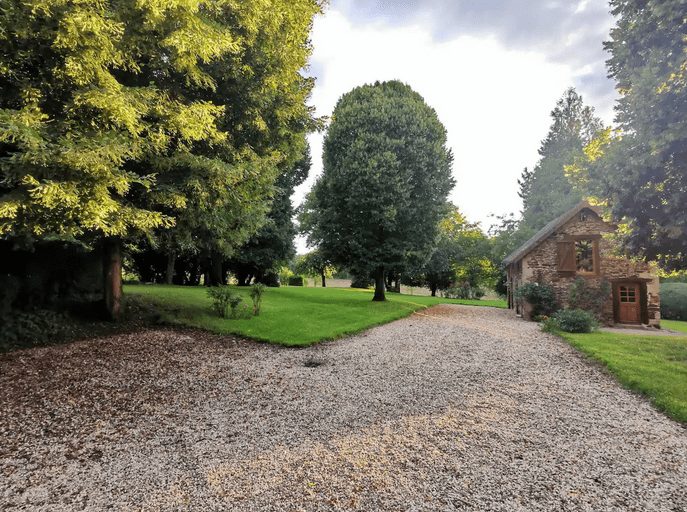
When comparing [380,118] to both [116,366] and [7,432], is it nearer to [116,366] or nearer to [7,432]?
[116,366]

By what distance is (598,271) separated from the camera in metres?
16.1

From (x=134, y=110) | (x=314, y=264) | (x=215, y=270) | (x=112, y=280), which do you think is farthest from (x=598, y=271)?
(x=215, y=270)

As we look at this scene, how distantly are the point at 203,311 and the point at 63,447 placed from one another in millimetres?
8242

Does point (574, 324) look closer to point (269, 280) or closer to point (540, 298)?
point (540, 298)

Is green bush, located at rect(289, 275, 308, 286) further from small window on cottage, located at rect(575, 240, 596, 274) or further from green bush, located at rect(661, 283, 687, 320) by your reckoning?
green bush, located at rect(661, 283, 687, 320)

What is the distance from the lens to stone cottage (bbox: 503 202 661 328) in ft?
52.1

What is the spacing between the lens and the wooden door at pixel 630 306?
16.1 meters

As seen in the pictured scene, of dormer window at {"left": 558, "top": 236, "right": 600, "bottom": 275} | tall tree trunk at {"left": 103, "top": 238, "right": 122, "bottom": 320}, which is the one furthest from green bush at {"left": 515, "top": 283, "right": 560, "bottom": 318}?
tall tree trunk at {"left": 103, "top": 238, "right": 122, "bottom": 320}

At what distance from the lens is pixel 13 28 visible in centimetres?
534

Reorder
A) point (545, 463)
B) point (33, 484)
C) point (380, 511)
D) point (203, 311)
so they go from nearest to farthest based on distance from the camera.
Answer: point (380, 511) → point (33, 484) → point (545, 463) → point (203, 311)

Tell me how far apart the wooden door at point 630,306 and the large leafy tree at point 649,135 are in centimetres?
907

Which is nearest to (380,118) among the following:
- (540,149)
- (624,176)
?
(624,176)

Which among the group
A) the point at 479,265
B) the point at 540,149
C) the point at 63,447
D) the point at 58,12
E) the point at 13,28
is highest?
the point at 540,149

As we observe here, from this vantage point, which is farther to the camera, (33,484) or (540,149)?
(540,149)
